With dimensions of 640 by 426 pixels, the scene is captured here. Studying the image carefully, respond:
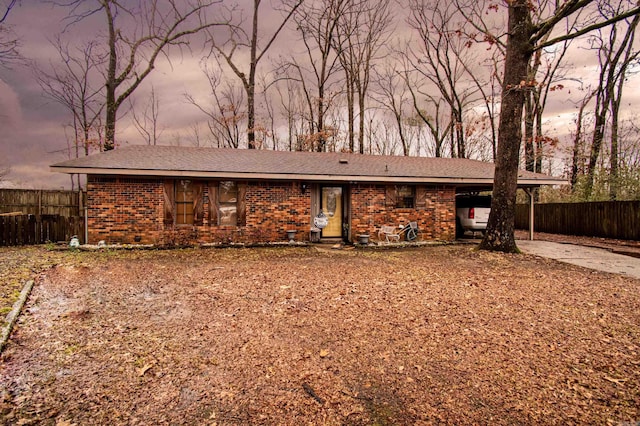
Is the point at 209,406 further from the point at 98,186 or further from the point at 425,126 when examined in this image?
the point at 425,126

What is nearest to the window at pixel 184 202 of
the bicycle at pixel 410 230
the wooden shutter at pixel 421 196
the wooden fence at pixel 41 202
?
the wooden fence at pixel 41 202

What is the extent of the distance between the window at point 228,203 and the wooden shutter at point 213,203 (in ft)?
0.31

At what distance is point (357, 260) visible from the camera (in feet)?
28.4

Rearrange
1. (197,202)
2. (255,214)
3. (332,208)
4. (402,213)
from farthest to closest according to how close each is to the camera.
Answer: (332,208)
(402,213)
(255,214)
(197,202)

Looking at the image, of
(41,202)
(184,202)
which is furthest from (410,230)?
(41,202)

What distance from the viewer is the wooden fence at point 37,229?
10142 mm

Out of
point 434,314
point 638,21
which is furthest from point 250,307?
point 638,21

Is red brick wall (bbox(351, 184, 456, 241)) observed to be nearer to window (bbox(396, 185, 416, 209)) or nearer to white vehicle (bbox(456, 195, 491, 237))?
window (bbox(396, 185, 416, 209))

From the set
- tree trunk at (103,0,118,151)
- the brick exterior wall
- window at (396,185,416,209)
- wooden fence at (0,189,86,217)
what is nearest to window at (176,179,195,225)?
the brick exterior wall

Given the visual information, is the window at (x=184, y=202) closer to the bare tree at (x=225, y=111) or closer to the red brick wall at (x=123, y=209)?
the red brick wall at (x=123, y=209)

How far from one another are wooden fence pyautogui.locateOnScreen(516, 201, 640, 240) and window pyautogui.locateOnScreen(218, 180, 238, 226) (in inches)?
545

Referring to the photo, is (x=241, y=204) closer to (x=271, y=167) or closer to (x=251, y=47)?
(x=271, y=167)

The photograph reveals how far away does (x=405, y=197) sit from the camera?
483 inches

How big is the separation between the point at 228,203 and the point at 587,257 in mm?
10465
